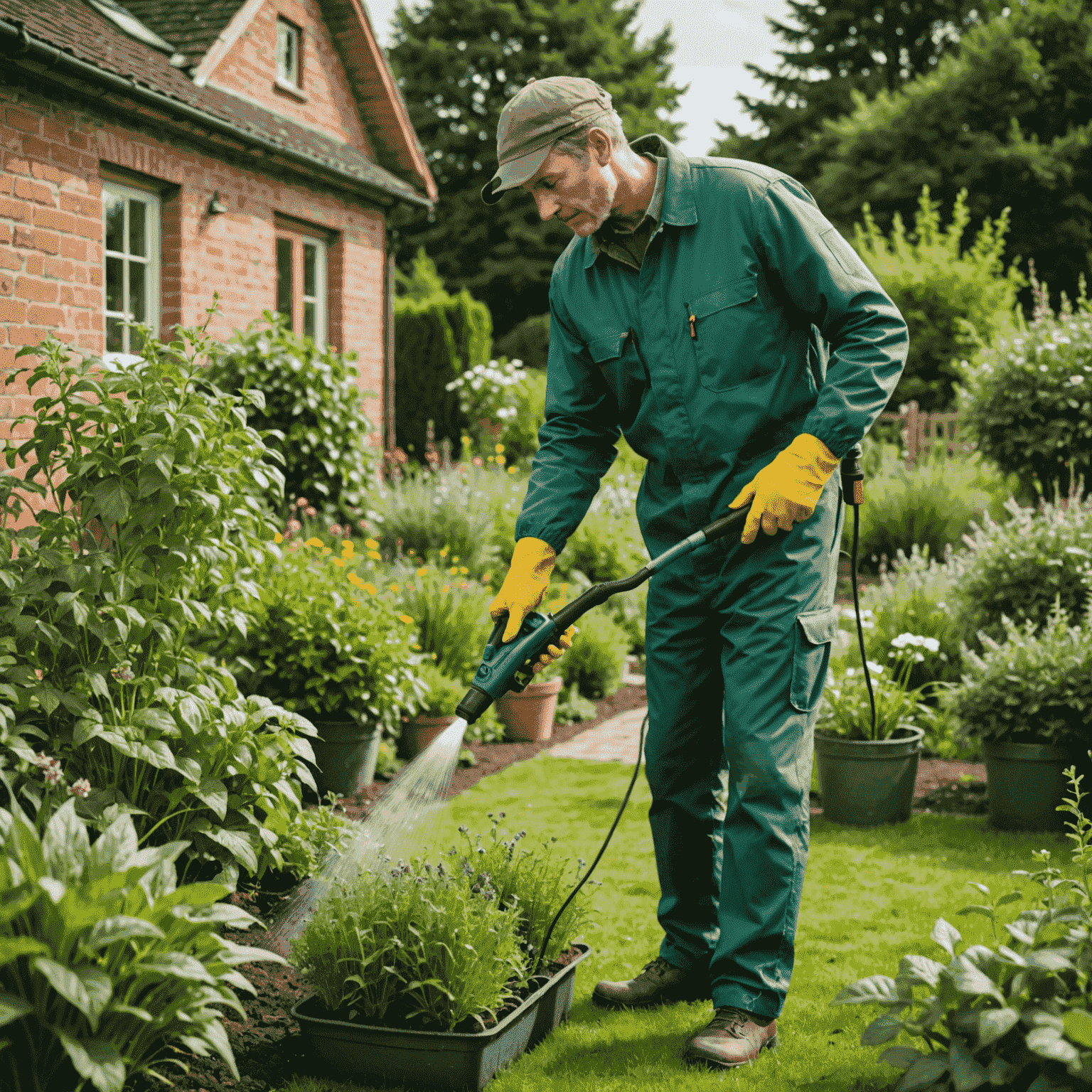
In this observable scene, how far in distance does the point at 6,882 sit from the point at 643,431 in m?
1.82

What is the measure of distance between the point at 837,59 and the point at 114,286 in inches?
1103

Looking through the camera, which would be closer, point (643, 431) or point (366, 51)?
point (643, 431)

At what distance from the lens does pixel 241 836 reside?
307 cm

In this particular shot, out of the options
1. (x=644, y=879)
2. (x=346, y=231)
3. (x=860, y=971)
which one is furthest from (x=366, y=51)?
(x=860, y=971)

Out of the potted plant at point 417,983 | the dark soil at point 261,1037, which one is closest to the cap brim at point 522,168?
the potted plant at point 417,983

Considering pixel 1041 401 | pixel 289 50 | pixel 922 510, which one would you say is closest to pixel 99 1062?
pixel 1041 401

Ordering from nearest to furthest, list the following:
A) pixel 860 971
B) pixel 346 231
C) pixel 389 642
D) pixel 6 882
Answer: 1. pixel 6 882
2. pixel 860 971
3. pixel 389 642
4. pixel 346 231

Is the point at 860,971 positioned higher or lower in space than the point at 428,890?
lower

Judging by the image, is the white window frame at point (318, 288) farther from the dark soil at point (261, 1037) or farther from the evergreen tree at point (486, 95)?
the evergreen tree at point (486, 95)

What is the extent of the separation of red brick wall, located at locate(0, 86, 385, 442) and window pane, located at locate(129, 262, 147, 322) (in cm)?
15

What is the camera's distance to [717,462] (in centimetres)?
286

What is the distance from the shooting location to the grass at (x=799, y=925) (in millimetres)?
2641

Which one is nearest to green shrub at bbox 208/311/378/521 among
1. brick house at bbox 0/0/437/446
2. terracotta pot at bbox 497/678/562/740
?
brick house at bbox 0/0/437/446

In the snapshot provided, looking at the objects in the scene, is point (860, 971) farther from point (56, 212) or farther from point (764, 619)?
point (56, 212)
